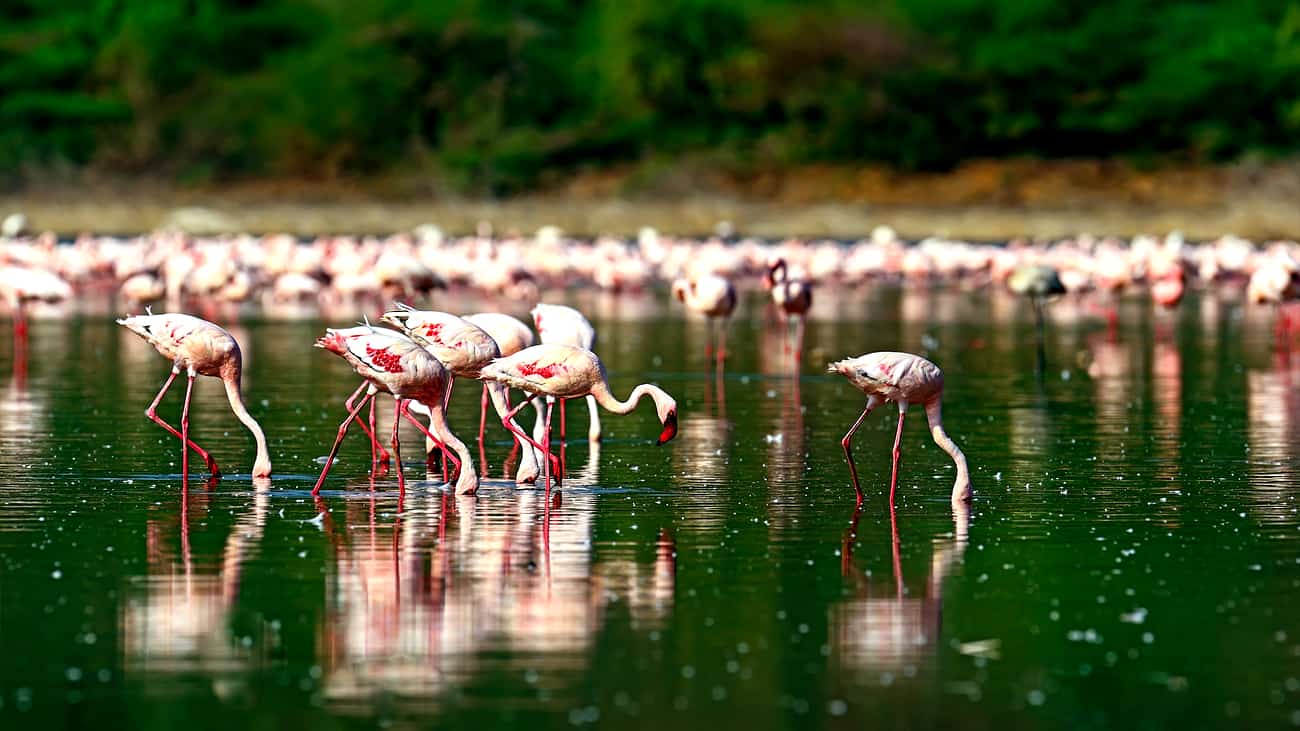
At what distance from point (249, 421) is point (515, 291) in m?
21.3

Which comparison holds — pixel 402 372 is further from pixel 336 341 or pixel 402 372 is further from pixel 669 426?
pixel 669 426

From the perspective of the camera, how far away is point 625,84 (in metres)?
68.9

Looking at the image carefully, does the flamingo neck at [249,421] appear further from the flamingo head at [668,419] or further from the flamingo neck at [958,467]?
the flamingo neck at [958,467]

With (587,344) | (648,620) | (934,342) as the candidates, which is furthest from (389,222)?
(648,620)

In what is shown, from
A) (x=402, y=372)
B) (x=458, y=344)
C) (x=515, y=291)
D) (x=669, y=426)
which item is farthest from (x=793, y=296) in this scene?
(x=515, y=291)

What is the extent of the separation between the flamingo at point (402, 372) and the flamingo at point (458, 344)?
1.56 feet

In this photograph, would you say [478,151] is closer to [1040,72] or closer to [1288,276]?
[1040,72]

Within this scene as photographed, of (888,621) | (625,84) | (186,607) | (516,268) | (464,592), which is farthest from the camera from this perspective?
(625,84)

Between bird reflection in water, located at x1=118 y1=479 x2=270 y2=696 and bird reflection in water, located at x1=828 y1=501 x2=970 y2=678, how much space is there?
2.14 metres

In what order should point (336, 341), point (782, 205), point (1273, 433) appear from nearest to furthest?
point (336, 341)
point (1273, 433)
point (782, 205)

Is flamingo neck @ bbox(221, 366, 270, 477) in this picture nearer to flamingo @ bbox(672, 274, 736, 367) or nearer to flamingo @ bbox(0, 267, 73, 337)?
flamingo @ bbox(672, 274, 736, 367)

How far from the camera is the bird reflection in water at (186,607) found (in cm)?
882

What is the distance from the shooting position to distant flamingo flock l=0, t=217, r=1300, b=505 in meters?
13.3

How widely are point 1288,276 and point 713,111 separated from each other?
43818 mm
